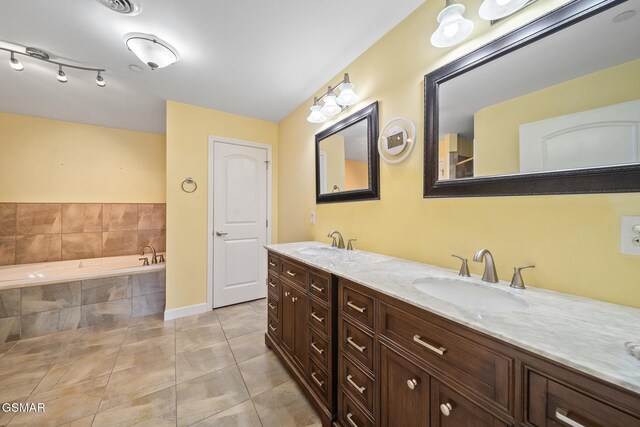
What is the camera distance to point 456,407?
712 millimetres

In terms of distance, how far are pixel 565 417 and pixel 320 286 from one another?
3.28 feet

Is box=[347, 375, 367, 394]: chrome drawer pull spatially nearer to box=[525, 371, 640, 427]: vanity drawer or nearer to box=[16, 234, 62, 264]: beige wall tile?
box=[525, 371, 640, 427]: vanity drawer

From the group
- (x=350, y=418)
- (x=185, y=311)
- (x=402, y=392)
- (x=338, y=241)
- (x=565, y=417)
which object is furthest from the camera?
(x=185, y=311)

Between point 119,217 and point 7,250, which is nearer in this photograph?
point 7,250

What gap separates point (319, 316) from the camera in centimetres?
137

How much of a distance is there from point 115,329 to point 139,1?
2.85 metres

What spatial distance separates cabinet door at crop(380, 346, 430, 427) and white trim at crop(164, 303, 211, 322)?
2453 mm

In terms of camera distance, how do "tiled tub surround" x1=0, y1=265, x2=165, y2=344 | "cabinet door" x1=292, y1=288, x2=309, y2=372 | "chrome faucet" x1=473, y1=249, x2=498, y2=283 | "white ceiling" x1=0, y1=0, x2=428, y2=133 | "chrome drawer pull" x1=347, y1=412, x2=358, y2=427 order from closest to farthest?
"chrome faucet" x1=473, y1=249, x2=498, y2=283
"chrome drawer pull" x1=347, y1=412, x2=358, y2=427
"white ceiling" x1=0, y1=0, x2=428, y2=133
"cabinet door" x1=292, y1=288, x2=309, y2=372
"tiled tub surround" x1=0, y1=265, x2=165, y2=344

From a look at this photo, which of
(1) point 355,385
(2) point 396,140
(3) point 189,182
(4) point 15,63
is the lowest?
(1) point 355,385

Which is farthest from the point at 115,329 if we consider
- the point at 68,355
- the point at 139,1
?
the point at 139,1

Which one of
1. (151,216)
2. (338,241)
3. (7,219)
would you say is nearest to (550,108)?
(338,241)

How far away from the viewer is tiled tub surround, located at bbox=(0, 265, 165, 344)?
2.18m

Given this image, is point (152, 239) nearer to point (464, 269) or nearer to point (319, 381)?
point (319, 381)

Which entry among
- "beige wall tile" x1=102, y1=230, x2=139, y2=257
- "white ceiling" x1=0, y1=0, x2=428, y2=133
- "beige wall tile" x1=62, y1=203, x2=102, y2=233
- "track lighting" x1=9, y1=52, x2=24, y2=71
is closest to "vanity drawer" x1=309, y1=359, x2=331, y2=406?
"white ceiling" x1=0, y1=0, x2=428, y2=133
